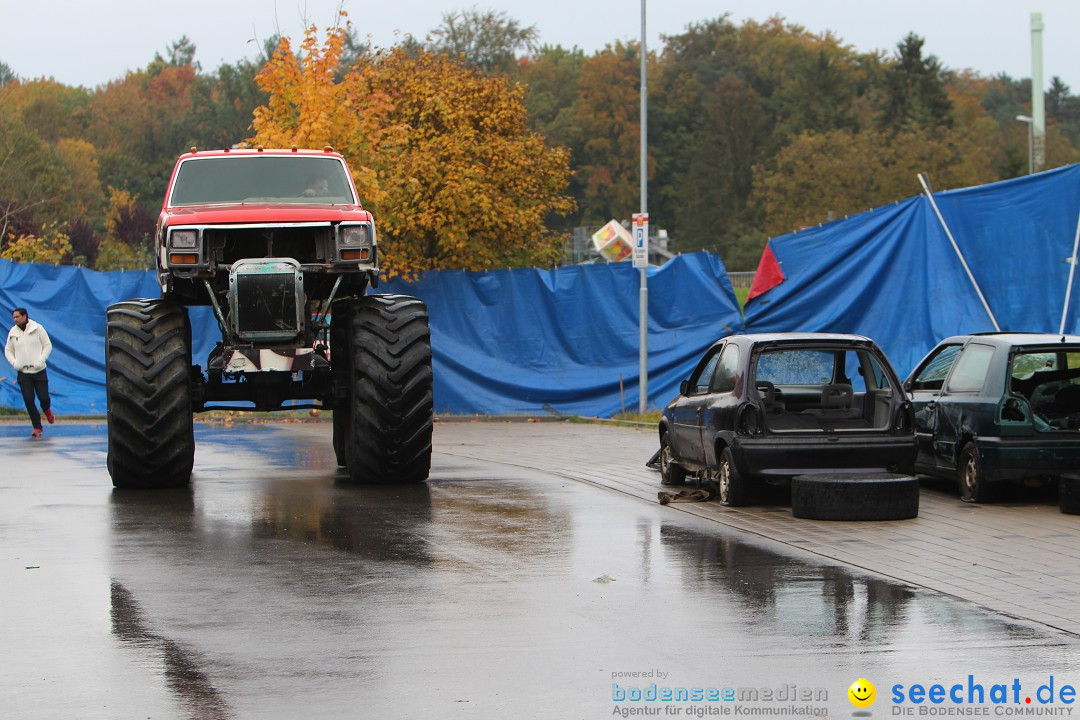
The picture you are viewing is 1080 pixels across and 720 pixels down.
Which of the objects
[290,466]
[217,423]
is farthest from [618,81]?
[290,466]

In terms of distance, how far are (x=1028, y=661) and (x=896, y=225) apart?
1527cm

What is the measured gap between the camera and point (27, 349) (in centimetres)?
2259

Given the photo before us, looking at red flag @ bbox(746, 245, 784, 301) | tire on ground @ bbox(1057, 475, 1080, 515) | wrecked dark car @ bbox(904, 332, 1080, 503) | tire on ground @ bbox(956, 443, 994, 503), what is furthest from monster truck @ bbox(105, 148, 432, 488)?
red flag @ bbox(746, 245, 784, 301)

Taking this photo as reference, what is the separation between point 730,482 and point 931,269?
9.02 metres

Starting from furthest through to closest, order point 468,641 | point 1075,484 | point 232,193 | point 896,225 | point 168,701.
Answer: point 896,225
point 232,193
point 1075,484
point 468,641
point 168,701

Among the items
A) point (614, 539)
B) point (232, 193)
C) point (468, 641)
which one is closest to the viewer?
point (468, 641)

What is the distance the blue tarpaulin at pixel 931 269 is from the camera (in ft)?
62.1

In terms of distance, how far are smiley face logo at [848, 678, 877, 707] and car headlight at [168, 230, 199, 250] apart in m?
9.05

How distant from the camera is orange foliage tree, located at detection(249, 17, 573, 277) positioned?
1096 inches

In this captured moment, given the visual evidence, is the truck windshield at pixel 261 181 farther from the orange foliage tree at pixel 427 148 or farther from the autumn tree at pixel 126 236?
the autumn tree at pixel 126 236

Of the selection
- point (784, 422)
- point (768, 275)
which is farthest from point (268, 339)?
point (768, 275)

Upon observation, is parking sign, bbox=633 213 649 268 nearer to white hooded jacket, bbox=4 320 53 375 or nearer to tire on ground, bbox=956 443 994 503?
white hooded jacket, bbox=4 320 53 375

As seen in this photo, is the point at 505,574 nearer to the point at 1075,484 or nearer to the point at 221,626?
the point at 221,626

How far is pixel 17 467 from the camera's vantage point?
56.1ft
